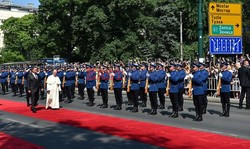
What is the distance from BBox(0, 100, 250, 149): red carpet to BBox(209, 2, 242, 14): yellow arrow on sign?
9927 mm

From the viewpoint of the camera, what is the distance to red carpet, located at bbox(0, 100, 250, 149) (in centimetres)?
945

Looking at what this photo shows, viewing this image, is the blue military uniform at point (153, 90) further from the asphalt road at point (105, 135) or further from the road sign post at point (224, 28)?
the road sign post at point (224, 28)

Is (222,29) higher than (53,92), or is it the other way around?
(222,29)

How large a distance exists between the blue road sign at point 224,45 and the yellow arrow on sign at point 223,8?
1.46m

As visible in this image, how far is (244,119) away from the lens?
13.5m

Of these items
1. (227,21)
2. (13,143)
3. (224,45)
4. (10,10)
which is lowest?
(13,143)

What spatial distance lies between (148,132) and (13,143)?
360cm

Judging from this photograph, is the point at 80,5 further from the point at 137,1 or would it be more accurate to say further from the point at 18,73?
the point at 18,73

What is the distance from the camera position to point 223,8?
22.2 m

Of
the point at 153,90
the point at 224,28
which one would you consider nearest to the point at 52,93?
the point at 153,90

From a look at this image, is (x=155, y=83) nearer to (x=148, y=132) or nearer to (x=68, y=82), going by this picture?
(x=148, y=132)

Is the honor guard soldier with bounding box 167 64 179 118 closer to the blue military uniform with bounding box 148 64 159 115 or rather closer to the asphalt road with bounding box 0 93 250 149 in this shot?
the asphalt road with bounding box 0 93 250 149

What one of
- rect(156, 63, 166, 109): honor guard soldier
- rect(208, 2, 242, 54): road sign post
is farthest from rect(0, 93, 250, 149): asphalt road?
rect(208, 2, 242, 54): road sign post

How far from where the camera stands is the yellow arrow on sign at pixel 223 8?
71.8ft
